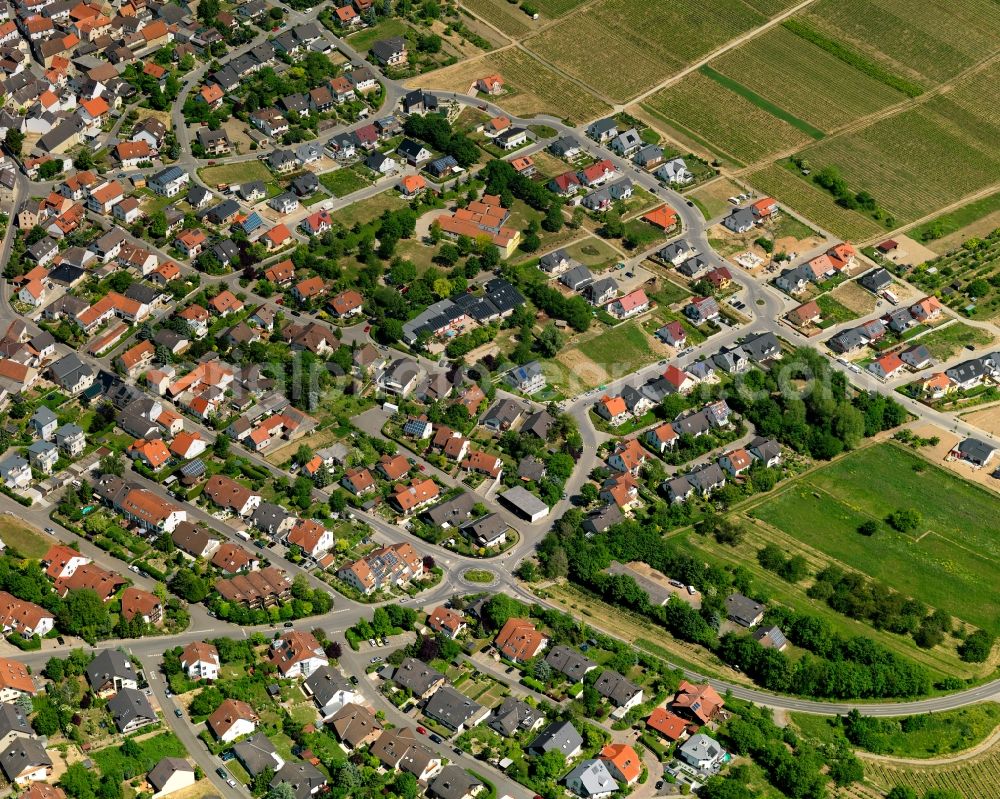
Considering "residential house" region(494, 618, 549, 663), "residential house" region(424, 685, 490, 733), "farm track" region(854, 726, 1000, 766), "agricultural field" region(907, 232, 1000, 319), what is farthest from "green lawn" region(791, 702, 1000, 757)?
"agricultural field" region(907, 232, 1000, 319)

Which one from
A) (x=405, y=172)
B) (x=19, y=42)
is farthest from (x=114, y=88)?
(x=405, y=172)

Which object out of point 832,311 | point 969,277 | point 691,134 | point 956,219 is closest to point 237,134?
point 691,134

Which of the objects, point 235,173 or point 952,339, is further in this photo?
point 235,173

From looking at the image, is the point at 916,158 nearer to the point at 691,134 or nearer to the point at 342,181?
the point at 691,134

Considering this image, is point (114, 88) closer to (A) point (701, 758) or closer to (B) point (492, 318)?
(B) point (492, 318)

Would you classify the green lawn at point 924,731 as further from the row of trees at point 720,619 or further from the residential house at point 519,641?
the residential house at point 519,641

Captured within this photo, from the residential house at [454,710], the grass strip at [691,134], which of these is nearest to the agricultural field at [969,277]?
the grass strip at [691,134]

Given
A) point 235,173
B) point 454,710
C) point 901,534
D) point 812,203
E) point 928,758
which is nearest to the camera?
point 454,710
